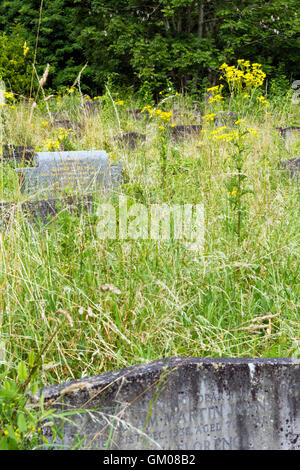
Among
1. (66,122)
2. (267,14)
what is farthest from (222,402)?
(267,14)

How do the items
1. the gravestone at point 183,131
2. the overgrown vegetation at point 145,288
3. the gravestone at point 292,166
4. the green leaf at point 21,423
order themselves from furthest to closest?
the gravestone at point 183,131 → the gravestone at point 292,166 → the overgrown vegetation at point 145,288 → the green leaf at point 21,423

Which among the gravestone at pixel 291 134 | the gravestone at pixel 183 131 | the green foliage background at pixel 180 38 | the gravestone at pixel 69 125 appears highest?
the green foliage background at pixel 180 38

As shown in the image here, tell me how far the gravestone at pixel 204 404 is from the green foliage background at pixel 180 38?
10.2 metres

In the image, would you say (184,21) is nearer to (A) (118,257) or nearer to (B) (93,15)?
(B) (93,15)

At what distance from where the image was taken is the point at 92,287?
2.24 m

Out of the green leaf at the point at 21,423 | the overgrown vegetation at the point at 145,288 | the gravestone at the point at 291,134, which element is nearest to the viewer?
the green leaf at the point at 21,423

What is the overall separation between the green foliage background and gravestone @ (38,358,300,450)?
401 inches

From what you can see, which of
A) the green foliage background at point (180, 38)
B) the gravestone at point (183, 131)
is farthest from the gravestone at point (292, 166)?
the green foliage background at point (180, 38)

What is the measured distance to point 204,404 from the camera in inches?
62.6

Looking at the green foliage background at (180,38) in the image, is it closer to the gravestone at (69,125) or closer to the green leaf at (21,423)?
the gravestone at (69,125)

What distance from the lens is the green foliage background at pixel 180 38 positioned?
11.9 meters

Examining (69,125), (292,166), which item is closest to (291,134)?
(292,166)

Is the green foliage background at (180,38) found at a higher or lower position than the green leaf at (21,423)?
higher

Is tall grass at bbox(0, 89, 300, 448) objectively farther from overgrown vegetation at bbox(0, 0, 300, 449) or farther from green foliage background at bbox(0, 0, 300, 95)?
green foliage background at bbox(0, 0, 300, 95)
